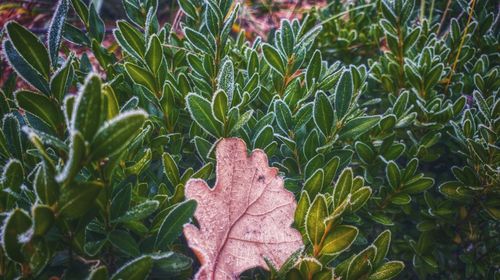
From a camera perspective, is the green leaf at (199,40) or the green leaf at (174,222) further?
the green leaf at (199,40)

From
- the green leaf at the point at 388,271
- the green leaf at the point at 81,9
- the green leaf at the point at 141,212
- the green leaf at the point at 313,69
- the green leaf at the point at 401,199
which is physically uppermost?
the green leaf at the point at 81,9

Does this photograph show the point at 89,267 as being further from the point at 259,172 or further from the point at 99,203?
the point at 259,172

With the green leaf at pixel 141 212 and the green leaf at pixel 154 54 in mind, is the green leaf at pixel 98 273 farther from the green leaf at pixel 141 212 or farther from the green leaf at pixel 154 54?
the green leaf at pixel 154 54

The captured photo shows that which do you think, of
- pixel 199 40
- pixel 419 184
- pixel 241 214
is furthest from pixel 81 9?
pixel 419 184

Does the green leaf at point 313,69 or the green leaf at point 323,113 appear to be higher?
the green leaf at point 313,69

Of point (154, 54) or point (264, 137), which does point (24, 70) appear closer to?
point (154, 54)

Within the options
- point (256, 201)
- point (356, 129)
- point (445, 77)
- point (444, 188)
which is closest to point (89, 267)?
point (256, 201)

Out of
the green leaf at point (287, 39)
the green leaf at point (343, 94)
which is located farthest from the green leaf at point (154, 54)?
the green leaf at point (343, 94)
